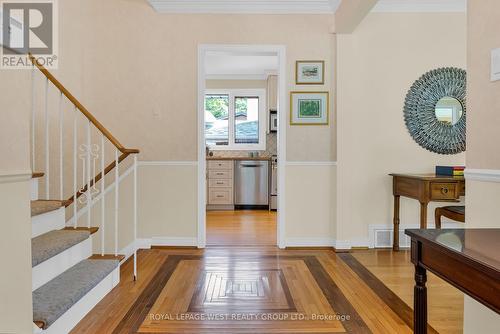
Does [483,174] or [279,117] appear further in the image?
[279,117]

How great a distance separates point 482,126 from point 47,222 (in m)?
2.77

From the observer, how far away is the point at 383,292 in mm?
2576

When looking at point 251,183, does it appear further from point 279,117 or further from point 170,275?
point 170,275

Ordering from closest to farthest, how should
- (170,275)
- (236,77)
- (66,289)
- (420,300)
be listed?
(420,300), (66,289), (170,275), (236,77)

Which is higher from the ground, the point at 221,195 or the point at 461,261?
the point at 461,261

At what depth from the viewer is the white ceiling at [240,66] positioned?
5.56 meters

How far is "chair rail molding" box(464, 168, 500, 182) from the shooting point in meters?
1.52

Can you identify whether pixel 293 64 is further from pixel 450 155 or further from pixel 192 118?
pixel 450 155

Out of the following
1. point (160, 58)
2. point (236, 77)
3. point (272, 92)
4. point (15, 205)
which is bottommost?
point (15, 205)

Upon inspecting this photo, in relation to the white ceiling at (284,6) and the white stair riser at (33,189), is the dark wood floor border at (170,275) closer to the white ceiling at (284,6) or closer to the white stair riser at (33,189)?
the white stair riser at (33,189)

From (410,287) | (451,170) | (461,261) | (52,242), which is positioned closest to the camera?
(461,261)

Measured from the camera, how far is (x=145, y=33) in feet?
12.3

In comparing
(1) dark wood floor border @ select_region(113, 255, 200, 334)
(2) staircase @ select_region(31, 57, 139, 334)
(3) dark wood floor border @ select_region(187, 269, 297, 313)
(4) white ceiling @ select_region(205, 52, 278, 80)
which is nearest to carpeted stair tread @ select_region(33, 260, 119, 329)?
(2) staircase @ select_region(31, 57, 139, 334)

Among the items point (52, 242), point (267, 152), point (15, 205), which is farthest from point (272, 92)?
point (15, 205)
